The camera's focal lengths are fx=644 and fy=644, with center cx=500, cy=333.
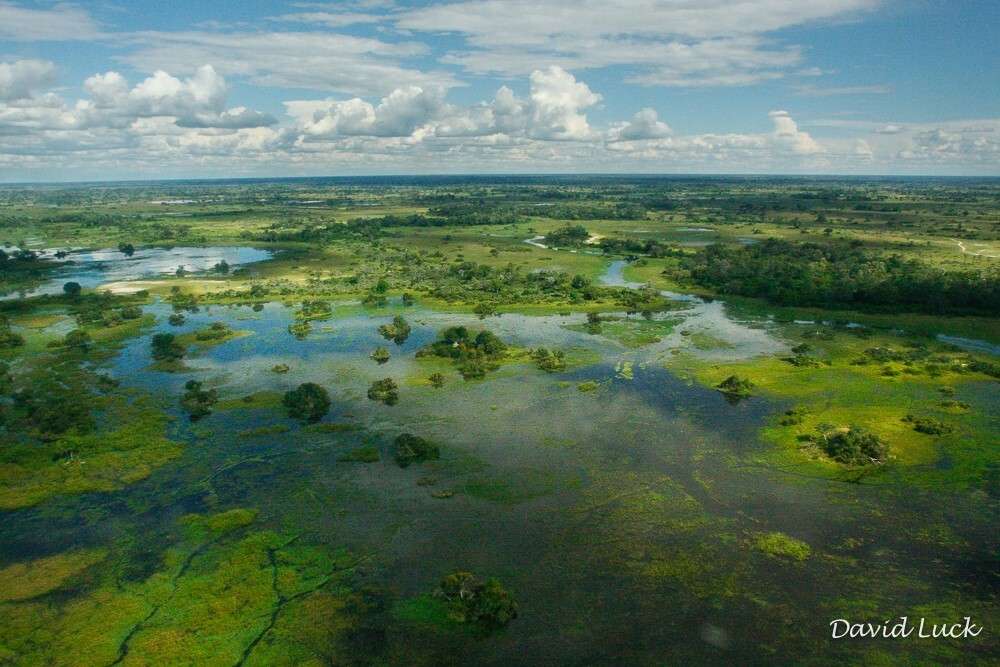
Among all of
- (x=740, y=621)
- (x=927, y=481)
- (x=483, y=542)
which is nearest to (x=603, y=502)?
(x=483, y=542)

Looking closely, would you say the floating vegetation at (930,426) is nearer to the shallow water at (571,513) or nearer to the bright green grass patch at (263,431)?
the shallow water at (571,513)

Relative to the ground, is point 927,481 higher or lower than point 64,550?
higher

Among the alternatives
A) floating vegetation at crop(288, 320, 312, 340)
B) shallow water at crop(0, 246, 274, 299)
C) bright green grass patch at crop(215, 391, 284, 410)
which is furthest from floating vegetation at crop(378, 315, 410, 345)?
shallow water at crop(0, 246, 274, 299)

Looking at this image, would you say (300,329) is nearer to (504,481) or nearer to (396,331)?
(396,331)

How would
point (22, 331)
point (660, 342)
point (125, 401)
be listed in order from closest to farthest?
point (125, 401) → point (660, 342) → point (22, 331)

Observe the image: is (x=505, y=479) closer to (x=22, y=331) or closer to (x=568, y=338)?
(x=568, y=338)

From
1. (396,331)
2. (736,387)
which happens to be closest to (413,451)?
(736,387)
